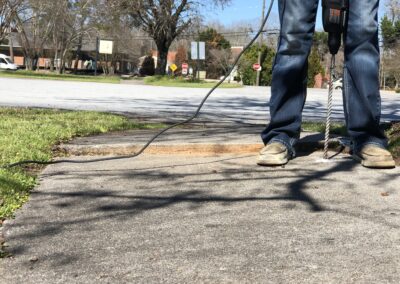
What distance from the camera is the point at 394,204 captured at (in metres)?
2.64

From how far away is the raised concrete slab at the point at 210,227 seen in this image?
1.88 m

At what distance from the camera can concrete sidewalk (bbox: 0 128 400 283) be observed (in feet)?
6.16

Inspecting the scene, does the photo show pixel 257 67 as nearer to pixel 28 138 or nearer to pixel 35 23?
pixel 35 23

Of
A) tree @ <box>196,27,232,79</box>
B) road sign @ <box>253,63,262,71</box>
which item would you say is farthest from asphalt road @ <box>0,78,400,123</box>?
tree @ <box>196,27,232,79</box>

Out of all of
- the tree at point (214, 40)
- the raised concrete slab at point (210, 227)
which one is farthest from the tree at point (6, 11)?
the raised concrete slab at point (210, 227)

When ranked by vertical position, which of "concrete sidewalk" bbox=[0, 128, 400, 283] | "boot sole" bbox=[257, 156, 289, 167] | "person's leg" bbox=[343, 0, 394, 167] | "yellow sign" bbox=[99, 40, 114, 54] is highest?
"yellow sign" bbox=[99, 40, 114, 54]

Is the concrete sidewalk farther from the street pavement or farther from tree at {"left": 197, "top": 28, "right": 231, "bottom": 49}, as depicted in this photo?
tree at {"left": 197, "top": 28, "right": 231, "bottom": 49}

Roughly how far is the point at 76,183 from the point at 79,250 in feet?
3.67

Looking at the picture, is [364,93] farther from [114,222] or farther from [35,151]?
[35,151]

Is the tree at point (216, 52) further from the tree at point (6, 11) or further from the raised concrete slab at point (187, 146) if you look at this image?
the raised concrete slab at point (187, 146)

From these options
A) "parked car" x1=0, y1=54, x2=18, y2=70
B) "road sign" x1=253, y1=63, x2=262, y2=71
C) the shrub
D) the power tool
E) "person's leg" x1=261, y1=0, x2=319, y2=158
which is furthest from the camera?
the shrub

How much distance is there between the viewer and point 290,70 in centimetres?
374

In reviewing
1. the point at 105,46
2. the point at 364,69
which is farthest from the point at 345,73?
the point at 105,46

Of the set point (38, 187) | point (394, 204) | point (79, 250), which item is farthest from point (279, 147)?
point (79, 250)
